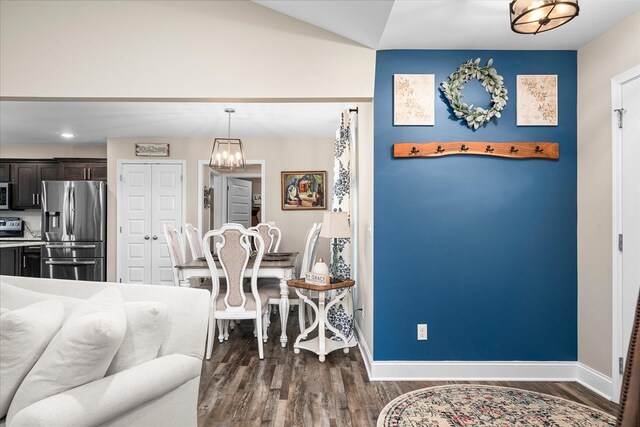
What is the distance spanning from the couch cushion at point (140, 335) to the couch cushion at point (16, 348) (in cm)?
26

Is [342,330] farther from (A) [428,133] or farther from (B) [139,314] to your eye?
(B) [139,314]

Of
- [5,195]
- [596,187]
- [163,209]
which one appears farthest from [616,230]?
[5,195]

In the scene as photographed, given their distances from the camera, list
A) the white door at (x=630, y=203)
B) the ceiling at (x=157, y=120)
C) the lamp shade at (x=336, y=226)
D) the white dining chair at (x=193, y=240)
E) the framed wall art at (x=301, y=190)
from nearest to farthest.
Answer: the white door at (x=630, y=203), the lamp shade at (x=336, y=226), the ceiling at (x=157, y=120), the white dining chair at (x=193, y=240), the framed wall art at (x=301, y=190)

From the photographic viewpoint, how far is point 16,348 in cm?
140

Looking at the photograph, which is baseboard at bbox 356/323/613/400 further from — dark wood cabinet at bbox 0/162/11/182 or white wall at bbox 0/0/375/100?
dark wood cabinet at bbox 0/162/11/182

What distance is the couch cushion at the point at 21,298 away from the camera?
5.67 feet

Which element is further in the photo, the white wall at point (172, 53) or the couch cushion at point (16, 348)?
the white wall at point (172, 53)

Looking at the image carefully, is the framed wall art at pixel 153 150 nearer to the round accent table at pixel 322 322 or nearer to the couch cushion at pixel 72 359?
the round accent table at pixel 322 322

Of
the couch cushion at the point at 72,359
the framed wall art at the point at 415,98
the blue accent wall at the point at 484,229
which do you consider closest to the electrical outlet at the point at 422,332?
the blue accent wall at the point at 484,229

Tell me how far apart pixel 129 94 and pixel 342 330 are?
263cm

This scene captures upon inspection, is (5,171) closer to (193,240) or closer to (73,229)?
(73,229)

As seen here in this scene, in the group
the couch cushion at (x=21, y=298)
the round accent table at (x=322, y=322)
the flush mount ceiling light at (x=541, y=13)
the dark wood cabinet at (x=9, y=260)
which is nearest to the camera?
the couch cushion at (x=21, y=298)

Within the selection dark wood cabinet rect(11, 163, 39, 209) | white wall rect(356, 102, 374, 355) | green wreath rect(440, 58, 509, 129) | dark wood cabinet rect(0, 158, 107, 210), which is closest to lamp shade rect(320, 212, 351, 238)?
white wall rect(356, 102, 374, 355)

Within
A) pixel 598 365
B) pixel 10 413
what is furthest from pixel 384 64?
pixel 10 413
